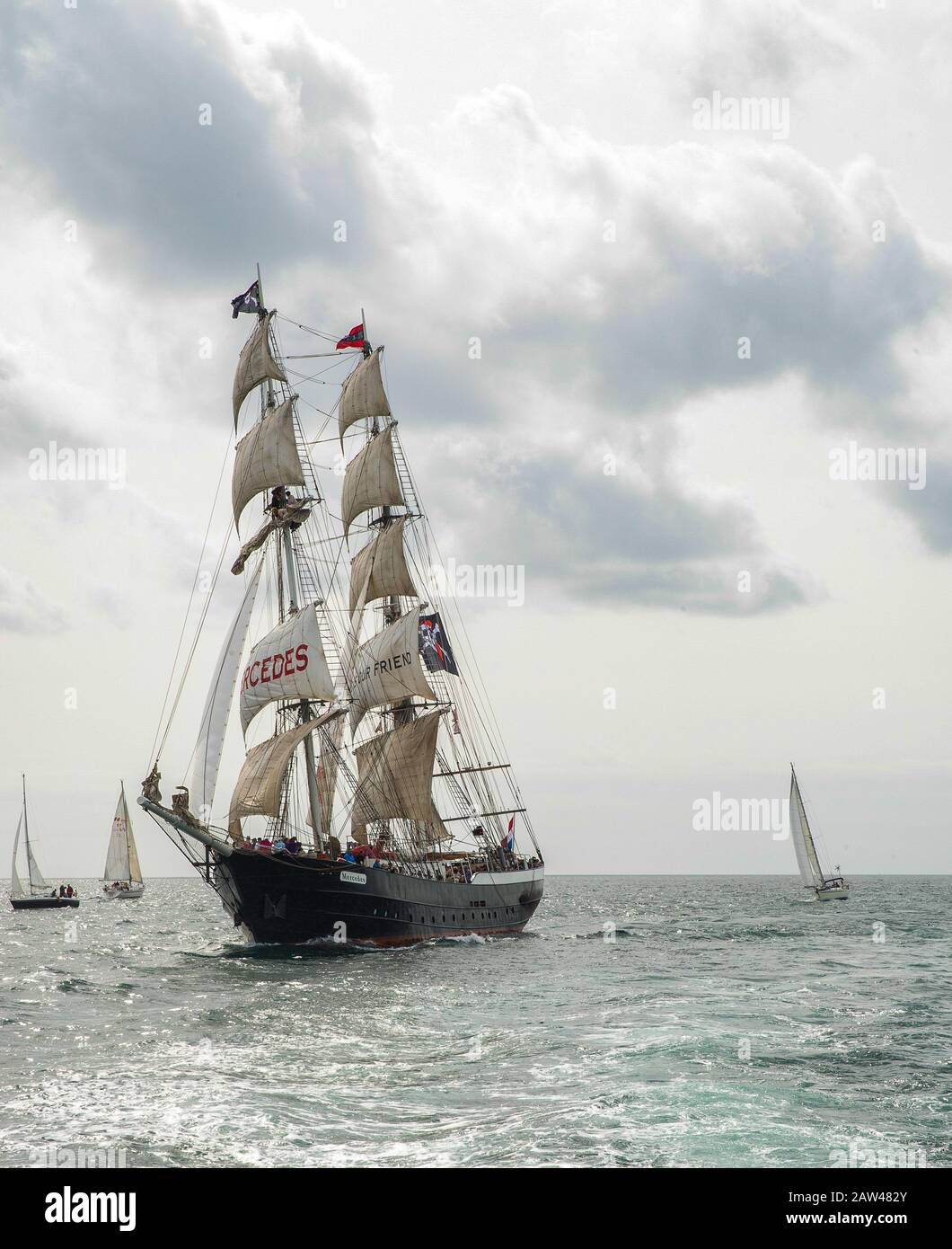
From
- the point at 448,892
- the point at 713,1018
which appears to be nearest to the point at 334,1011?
the point at 713,1018

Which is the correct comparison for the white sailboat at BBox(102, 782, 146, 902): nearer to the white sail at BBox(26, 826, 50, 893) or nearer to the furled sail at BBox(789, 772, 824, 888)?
the white sail at BBox(26, 826, 50, 893)

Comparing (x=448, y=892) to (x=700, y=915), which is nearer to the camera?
(x=448, y=892)

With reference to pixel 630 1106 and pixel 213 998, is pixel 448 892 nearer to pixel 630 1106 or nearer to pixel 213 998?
pixel 213 998

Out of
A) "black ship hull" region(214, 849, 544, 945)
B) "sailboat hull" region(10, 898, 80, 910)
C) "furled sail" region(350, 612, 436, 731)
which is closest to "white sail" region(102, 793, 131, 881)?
"sailboat hull" region(10, 898, 80, 910)

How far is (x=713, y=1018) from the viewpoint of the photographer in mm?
28234

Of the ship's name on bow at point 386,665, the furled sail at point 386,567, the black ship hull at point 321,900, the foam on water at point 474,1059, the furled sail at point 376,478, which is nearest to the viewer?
the foam on water at point 474,1059

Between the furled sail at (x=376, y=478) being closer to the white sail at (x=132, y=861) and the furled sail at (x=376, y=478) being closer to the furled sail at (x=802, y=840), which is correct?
the furled sail at (x=802, y=840)

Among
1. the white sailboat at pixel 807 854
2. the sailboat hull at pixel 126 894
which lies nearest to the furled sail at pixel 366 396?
the white sailboat at pixel 807 854

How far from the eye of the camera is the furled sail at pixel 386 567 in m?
70.2

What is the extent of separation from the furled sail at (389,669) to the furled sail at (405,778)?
2.17m

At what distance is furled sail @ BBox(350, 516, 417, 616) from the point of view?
7019cm

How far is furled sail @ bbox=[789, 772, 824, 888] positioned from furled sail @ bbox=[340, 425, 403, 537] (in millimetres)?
52487
